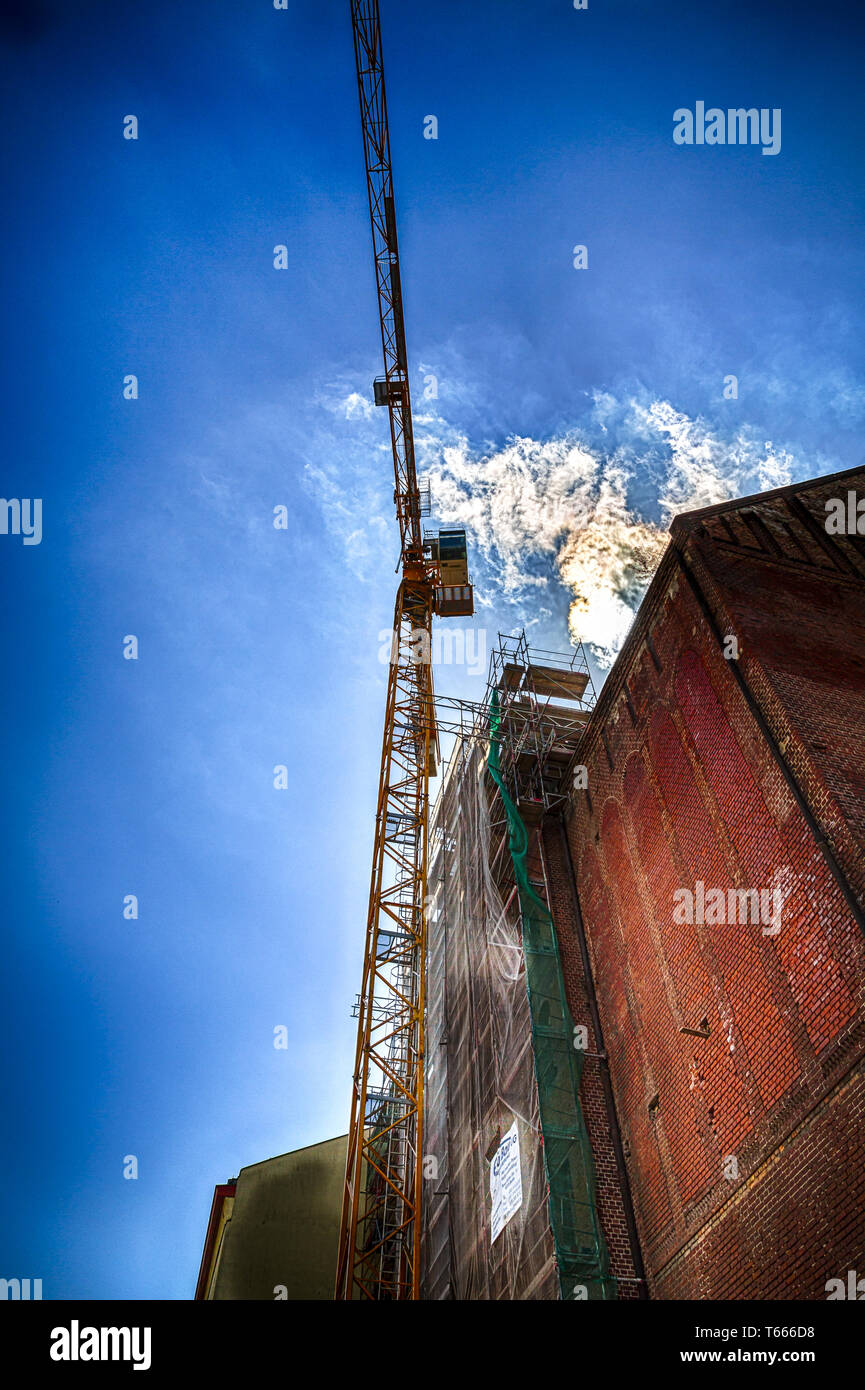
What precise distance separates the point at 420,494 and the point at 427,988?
799 inches

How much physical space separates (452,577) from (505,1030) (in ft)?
70.7

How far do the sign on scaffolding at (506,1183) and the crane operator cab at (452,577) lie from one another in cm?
2275

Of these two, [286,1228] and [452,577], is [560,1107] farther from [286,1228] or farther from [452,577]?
[452,577]

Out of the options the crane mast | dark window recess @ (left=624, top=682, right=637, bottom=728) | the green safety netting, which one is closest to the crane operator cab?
the crane mast

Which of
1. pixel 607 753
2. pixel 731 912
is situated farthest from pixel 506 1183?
pixel 607 753

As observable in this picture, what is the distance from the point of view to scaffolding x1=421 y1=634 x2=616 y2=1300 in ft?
48.0

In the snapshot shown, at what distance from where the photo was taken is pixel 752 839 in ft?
41.4

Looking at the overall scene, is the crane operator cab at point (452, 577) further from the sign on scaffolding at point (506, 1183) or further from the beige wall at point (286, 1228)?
the sign on scaffolding at point (506, 1183)

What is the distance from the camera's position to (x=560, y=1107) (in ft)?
50.8

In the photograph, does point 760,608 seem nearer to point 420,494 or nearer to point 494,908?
point 494,908

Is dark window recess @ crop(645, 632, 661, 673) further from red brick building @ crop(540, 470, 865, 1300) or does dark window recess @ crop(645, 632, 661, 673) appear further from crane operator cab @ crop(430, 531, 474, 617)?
crane operator cab @ crop(430, 531, 474, 617)

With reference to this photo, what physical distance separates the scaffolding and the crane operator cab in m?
9.85
